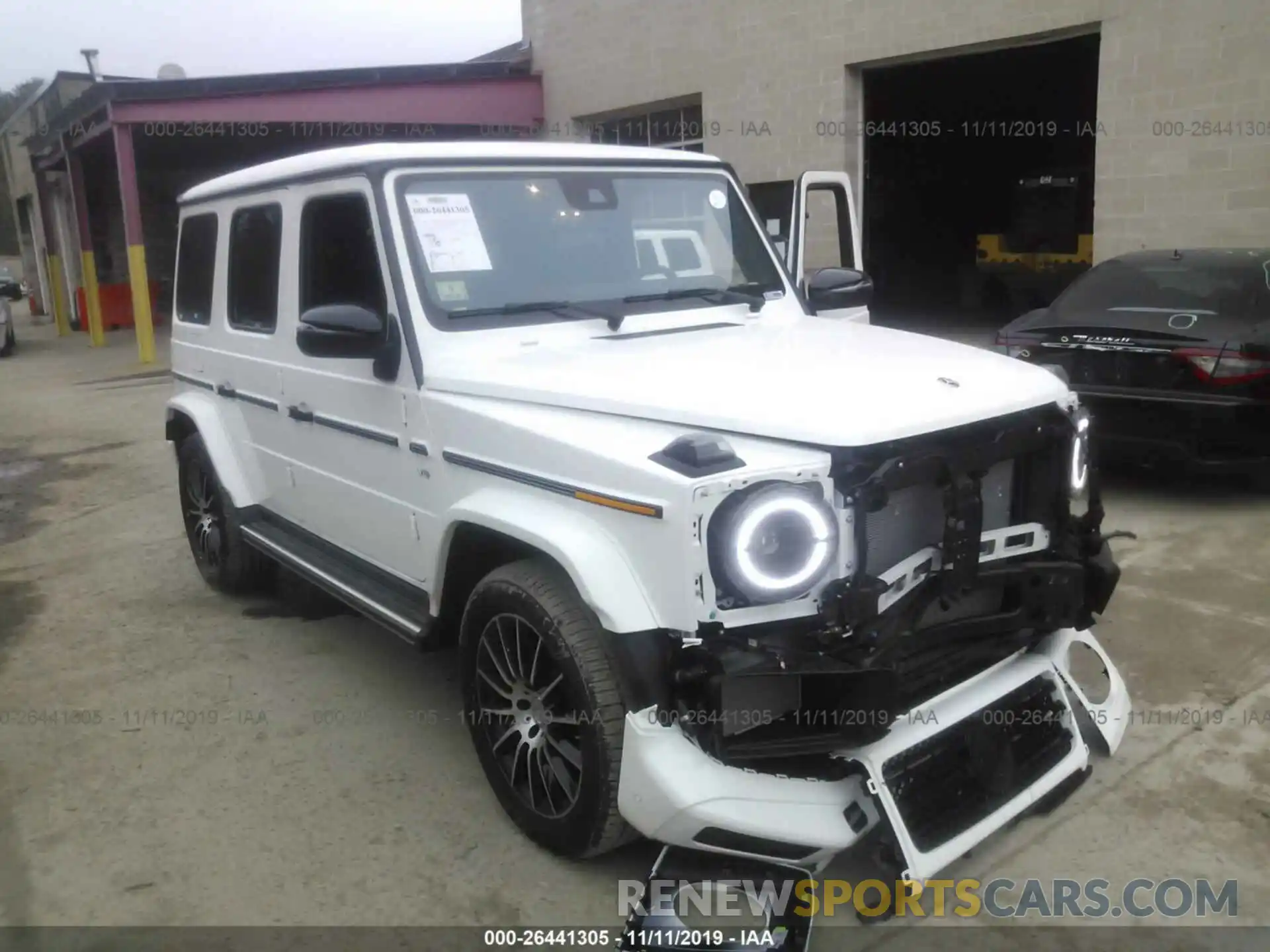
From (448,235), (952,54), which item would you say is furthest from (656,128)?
(448,235)

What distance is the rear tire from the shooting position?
211 inches

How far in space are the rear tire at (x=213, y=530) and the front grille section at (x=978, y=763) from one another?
349 cm

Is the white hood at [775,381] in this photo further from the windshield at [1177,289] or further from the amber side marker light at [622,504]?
the windshield at [1177,289]

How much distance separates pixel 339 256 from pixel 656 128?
12.9m

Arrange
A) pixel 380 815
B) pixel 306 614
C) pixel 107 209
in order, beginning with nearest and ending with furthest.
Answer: pixel 380 815 < pixel 306 614 < pixel 107 209

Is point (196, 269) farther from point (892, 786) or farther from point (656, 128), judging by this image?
point (656, 128)

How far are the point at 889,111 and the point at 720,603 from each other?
663 inches

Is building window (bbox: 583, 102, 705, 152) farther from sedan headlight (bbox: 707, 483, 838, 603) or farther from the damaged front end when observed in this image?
sedan headlight (bbox: 707, 483, 838, 603)

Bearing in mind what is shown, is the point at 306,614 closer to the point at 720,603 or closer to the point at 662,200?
the point at 662,200

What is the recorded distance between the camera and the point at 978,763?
295 centimetres

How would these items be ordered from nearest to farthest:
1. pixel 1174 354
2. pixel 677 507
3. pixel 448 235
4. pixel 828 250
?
pixel 677 507 < pixel 448 235 < pixel 1174 354 < pixel 828 250

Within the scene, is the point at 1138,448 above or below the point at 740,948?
above

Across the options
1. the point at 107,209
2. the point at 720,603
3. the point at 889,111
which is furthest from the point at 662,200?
the point at 107,209

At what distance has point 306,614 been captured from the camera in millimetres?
5395
